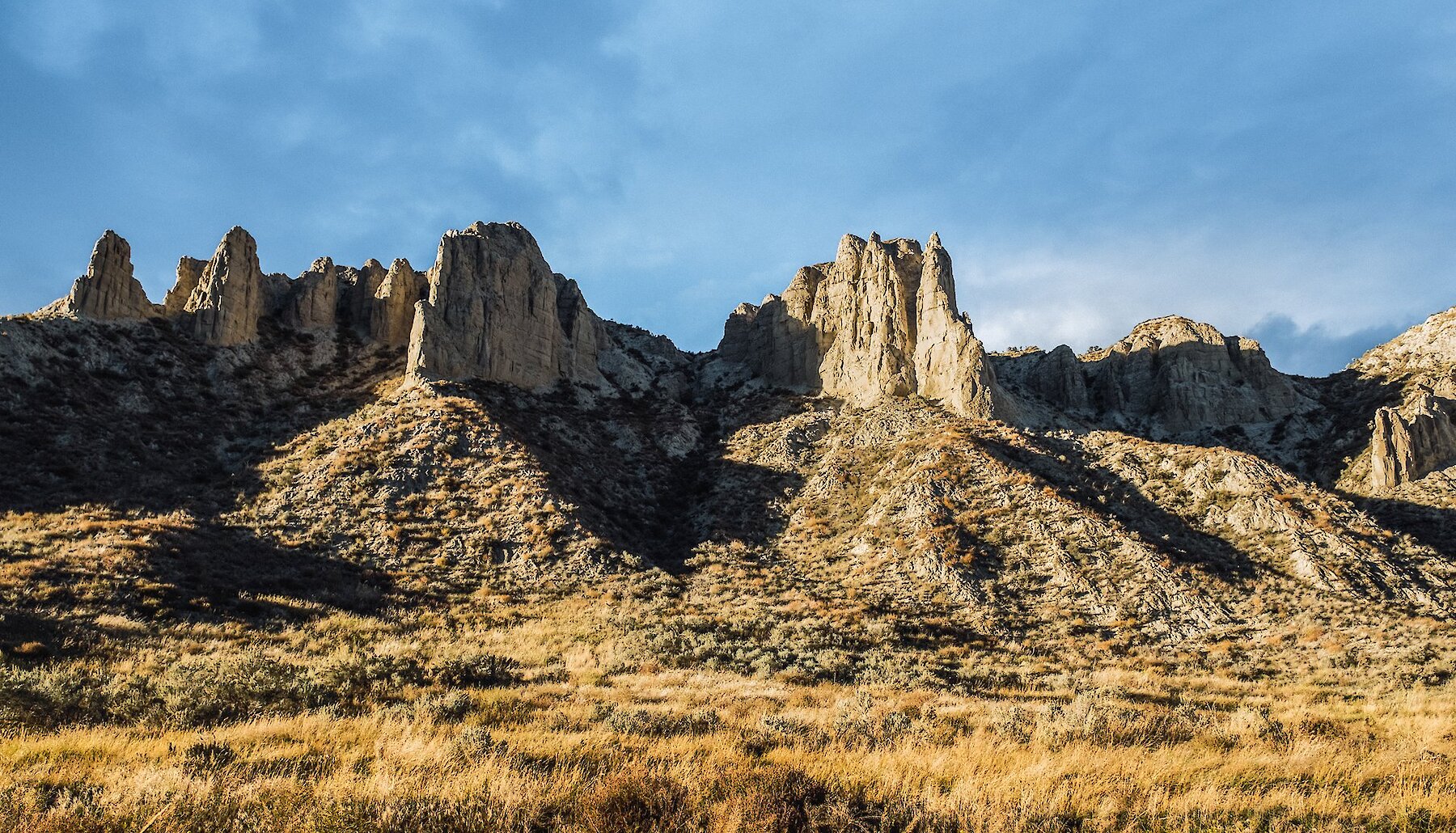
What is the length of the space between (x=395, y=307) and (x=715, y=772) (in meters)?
68.0

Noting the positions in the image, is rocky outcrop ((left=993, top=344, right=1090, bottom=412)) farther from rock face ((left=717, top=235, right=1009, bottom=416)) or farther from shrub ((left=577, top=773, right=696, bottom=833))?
shrub ((left=577, top=773, right=696, bottom=833))

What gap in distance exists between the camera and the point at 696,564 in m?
41.4

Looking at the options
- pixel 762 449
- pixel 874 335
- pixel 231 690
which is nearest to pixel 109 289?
pixel 762 449

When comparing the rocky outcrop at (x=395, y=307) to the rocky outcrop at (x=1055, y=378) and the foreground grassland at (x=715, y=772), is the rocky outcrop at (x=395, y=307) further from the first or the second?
the rocky outcrop at (x=1055, y=378)

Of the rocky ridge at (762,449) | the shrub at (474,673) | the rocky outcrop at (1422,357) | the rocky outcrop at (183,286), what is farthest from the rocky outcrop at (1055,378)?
the rocky outcrop at (183,286)

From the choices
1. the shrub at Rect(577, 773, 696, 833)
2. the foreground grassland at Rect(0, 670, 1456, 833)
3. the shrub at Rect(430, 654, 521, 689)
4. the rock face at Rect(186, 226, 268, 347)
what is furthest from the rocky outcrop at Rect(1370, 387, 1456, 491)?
the rock face at Rect(186, 226, 268, 347)

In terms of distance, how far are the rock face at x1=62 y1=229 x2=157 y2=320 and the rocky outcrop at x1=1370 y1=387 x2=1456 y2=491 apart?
11003 cm

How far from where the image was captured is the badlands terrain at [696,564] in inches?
368

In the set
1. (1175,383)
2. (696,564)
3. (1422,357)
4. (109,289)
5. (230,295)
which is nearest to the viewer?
(696,564)

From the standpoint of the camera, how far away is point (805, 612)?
3178 centimetres

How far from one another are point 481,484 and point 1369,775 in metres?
43.6

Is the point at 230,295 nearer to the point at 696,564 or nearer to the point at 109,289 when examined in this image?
the point at 109,289

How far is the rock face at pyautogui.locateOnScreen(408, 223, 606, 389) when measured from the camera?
58000 mm

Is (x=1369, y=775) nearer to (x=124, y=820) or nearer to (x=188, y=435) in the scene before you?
(x=124, y=820)
